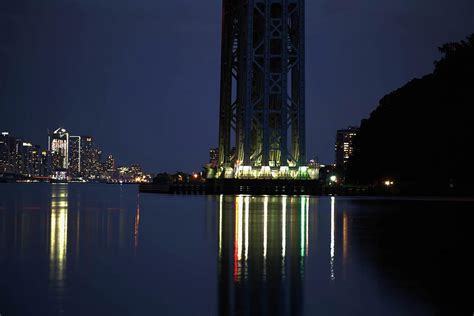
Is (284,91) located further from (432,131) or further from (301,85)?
(432,131)

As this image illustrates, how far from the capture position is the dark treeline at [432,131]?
68438mm

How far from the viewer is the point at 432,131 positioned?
74000 millimetres

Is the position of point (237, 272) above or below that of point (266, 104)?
below

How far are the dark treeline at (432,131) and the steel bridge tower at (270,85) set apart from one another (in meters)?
9.79

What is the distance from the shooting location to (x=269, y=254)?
66.5ft

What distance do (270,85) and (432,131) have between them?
25.3 m

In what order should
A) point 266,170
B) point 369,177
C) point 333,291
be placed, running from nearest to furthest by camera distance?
point 333,291
point 266,170
point 369,177

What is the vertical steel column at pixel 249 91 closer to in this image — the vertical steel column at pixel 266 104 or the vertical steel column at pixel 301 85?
the vertical steel column at pixel 266 104

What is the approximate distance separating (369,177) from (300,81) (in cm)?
1528

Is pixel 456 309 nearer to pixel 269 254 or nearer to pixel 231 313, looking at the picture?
pixel 231 313

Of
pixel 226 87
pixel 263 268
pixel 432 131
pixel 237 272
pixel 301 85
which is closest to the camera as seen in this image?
pixel 237 272

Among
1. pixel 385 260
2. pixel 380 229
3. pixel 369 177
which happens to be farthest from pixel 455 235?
pixel 369 177

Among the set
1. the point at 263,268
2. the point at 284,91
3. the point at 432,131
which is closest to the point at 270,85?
the point at 284,91

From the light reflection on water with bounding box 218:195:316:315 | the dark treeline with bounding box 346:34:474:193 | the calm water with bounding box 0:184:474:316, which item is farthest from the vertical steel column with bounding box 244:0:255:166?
the calm water with bounding box 0:184:474:316
